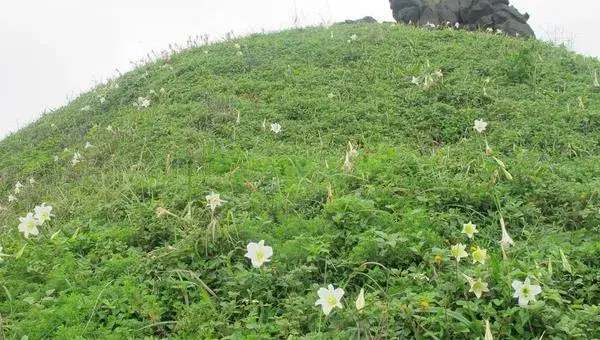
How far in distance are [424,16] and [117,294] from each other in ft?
64.2

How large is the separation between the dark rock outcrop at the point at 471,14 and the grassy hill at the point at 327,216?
10785 millimetres

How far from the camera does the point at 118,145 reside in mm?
7848

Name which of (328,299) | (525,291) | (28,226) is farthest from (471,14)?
(328,299)

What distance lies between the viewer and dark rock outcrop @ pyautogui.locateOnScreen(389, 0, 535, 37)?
62.7 feet

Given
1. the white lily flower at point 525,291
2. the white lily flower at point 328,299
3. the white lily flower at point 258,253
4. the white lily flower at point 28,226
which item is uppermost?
the white lily flower at point 28,226

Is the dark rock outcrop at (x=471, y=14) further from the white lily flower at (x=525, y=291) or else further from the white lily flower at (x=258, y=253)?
the white lily flower at (x=525, y=291)

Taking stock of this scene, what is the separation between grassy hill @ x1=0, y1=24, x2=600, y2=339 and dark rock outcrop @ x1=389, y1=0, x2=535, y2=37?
35.4 ft

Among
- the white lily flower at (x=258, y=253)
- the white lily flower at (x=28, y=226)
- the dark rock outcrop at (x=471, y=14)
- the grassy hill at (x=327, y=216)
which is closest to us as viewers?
the grassy hill at (x=327, y=216)

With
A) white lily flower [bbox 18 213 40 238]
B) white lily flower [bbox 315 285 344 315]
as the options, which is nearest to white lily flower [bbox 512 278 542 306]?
white lily flower [bbox 315 285 344 315]

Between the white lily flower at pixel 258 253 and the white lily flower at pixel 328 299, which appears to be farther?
the white lily flower at pixel 258 253

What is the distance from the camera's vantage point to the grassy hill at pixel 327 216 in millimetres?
2873

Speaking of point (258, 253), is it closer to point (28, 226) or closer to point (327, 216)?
point (327, 216)

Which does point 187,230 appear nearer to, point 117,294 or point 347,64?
point 117,294

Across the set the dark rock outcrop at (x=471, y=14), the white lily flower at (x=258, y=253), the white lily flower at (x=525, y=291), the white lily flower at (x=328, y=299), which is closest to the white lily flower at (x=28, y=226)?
the white lily flower at (x=258, y=253)
